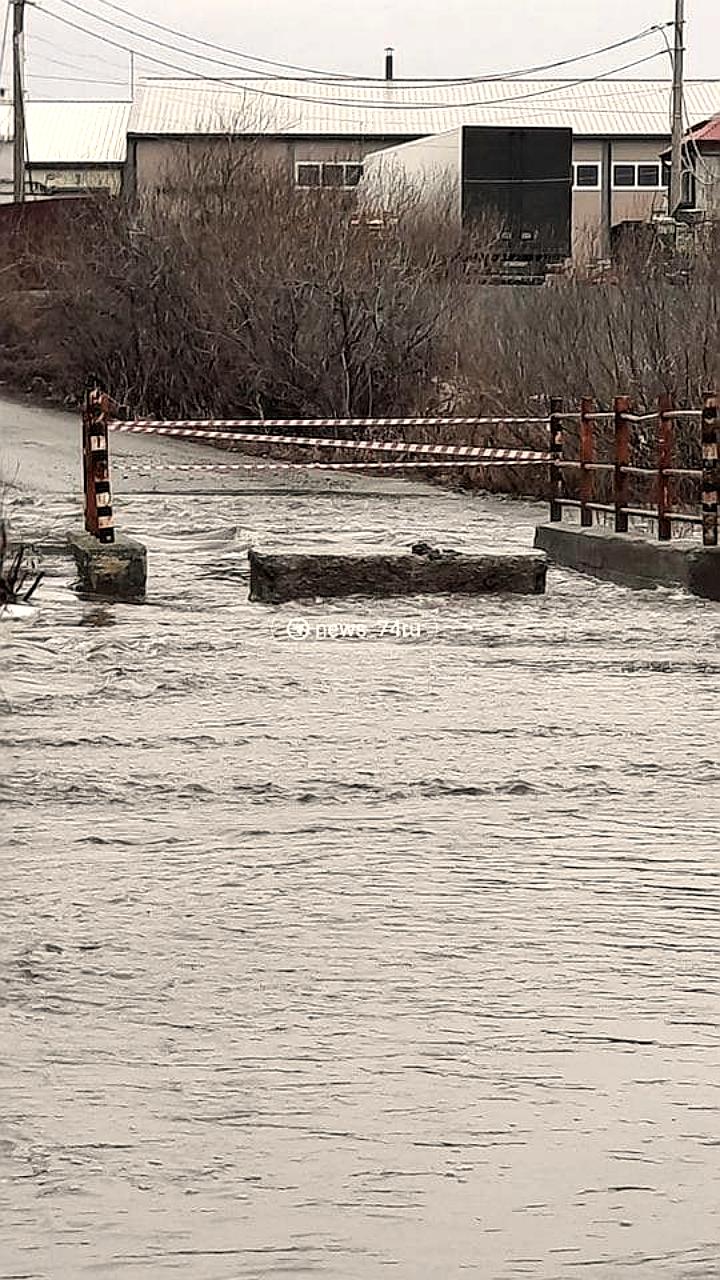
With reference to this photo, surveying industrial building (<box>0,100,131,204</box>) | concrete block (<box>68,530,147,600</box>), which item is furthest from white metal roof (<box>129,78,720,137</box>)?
concrete block (<box>68,530,147,600</box>)

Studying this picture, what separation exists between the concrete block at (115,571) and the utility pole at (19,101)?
38370 millimetres

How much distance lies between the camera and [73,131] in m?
95.7

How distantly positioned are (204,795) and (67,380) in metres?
38.8

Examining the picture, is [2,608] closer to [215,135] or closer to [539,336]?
[539,336]

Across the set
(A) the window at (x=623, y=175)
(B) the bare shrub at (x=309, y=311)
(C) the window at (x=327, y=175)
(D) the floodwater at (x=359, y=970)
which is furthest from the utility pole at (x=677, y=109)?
(A) the window at (x=623, y=175)

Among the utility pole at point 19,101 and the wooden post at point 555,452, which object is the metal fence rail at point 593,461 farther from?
the utility pole at point 19,101

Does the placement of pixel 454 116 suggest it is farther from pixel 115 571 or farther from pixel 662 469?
pixel 115 571

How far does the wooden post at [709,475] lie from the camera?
748 inches

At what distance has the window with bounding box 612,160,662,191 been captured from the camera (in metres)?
83.1

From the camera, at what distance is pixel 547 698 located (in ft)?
40.7

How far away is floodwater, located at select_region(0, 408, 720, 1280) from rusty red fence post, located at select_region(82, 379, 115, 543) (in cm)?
497

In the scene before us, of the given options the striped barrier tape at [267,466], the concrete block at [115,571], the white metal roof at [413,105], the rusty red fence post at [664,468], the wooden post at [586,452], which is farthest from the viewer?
the white metal roof at [413,105]

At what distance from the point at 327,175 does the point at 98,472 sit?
1094 inches

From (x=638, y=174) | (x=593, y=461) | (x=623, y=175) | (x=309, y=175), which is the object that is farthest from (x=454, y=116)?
(x=593, y=461)
